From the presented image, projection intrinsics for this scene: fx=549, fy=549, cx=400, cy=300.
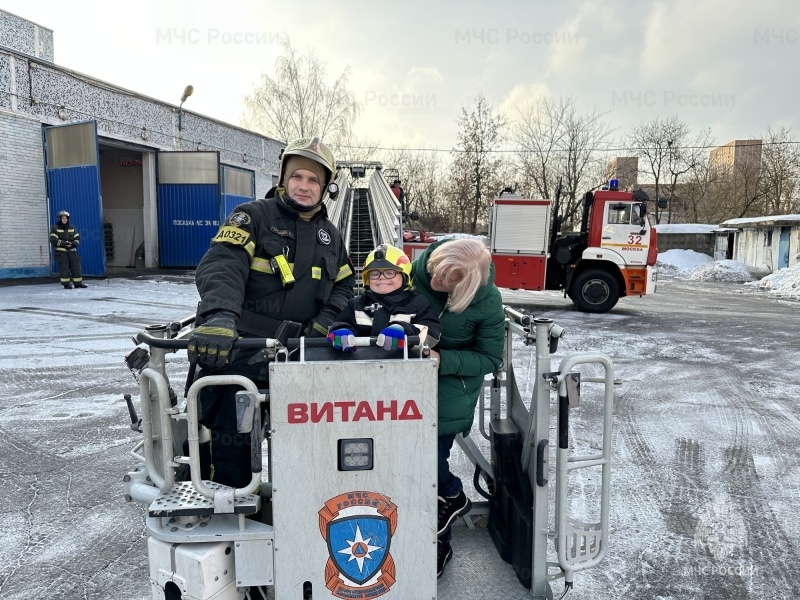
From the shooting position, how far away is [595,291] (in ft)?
40.2

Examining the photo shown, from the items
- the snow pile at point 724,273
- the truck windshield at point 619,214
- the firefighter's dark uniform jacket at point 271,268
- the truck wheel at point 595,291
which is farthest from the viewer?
the snow pile at point 724,273

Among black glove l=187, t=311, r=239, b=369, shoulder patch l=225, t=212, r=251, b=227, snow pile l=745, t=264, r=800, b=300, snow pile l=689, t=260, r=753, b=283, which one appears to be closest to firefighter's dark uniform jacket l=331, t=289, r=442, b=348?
black glove l=187, t=311, r=239, b=369

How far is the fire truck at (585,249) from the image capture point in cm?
1185

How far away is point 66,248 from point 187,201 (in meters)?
6.99

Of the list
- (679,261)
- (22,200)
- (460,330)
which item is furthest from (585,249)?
(679,261)

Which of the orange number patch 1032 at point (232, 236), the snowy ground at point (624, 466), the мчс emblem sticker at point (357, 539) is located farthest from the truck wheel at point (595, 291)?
the мчс emblem sticker at point (357, 539)

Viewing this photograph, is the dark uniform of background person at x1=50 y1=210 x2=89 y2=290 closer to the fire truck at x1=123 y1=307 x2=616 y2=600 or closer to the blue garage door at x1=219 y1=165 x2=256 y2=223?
the blue garage door at x1=219 y1=165 x2=256 y2=223

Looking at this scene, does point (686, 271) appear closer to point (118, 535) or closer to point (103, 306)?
point (103, 306)

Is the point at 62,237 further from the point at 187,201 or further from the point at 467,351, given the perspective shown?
the point at 467,351

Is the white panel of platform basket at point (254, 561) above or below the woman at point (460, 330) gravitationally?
below

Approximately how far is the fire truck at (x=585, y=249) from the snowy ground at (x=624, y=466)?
2.75 m

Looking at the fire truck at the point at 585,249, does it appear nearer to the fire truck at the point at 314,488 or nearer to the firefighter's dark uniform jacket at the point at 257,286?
the firefighter's dark uniform jacket at the point at 257,286

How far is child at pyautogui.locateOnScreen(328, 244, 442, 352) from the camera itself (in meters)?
2.32

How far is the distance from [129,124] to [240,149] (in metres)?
6.85
